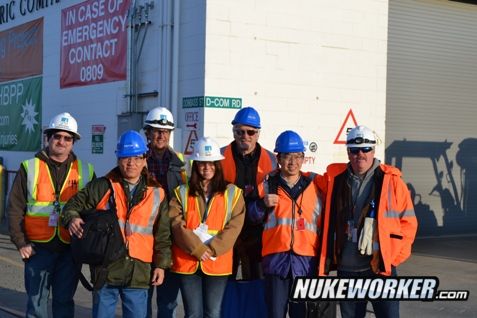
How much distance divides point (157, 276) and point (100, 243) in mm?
524

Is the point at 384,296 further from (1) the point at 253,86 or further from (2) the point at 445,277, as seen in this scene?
(1) the point at 253,86

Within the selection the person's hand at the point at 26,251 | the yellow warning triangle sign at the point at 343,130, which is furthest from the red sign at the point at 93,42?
the person's hand at the point at 26,251

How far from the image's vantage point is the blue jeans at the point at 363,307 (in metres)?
4.89

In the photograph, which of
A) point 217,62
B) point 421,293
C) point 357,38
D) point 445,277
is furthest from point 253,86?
point 421,293

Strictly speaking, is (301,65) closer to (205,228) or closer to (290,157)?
(290,157)

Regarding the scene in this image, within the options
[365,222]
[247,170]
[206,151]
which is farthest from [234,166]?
[365,222]

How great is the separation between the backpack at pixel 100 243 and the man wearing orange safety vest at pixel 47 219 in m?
0.61

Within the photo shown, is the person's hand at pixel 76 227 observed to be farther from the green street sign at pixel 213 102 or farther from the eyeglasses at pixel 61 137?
the green street sign at pixel 213 102

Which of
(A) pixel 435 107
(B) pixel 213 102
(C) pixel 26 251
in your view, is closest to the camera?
(C) pixel 26 251

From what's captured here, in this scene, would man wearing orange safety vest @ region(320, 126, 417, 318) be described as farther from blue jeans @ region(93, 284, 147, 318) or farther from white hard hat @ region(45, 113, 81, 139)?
white hard hat @ region(45, 113, 81, 139)

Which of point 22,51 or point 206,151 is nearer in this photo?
point 206,151

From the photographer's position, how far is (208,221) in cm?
512

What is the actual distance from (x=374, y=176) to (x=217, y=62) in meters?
5.53

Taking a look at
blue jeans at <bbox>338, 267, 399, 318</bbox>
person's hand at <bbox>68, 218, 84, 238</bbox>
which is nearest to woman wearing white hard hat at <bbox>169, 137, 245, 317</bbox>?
person's hand at <bbox>68, 218, 84, 238</bbox>
